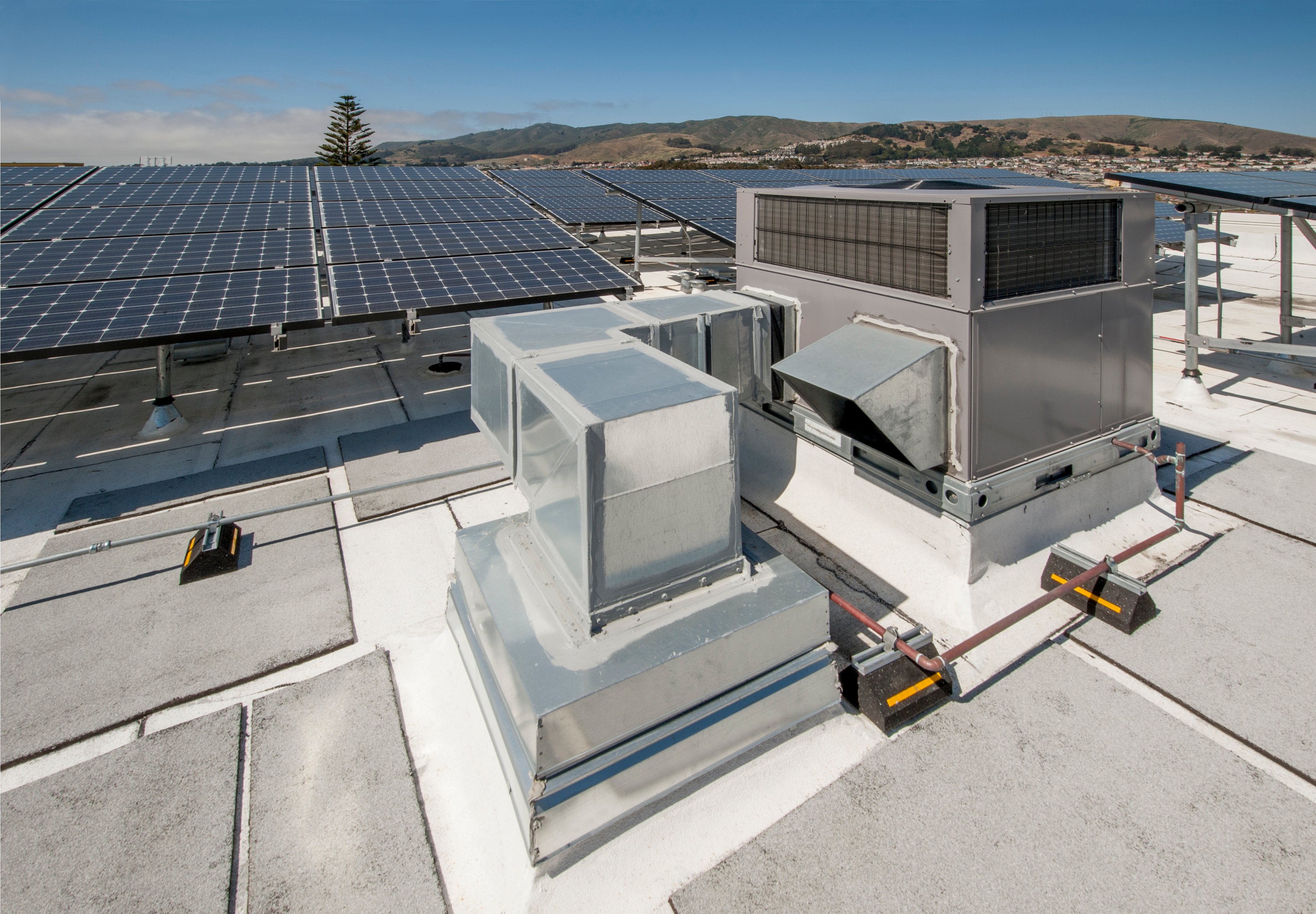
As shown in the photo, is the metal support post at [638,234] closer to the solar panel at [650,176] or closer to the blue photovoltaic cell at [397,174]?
the solar panel at [650,176]

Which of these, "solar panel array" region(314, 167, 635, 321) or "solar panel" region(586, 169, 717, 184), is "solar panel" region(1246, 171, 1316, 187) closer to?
"solar panel array" region(314, 167, 635, 321)

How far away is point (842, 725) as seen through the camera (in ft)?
A: 13.0

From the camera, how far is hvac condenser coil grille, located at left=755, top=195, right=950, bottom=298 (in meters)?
4.53

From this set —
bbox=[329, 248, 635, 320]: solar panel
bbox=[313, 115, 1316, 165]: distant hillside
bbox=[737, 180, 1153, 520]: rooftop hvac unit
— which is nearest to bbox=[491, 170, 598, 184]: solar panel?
bbox=[329, 248, 635, 320]: solar panel

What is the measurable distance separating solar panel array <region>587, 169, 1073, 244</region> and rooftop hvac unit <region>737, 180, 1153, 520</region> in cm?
664

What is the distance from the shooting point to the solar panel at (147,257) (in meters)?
8.43

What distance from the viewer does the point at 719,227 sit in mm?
13000

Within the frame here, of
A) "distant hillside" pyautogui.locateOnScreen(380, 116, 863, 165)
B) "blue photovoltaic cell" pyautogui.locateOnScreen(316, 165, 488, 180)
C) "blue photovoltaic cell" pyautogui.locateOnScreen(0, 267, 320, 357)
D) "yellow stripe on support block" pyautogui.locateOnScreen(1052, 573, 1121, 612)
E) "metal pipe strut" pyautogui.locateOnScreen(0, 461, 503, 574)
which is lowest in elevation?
"yellow stripe on support block" pyautogui.locateOnScreen(1052, 573, 1121, 612)

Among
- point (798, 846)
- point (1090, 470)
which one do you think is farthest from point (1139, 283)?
point (798, 846)

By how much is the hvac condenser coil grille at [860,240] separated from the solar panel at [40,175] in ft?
52.0

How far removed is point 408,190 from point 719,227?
7328 mm

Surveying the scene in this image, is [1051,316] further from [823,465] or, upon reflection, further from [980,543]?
[823,465]

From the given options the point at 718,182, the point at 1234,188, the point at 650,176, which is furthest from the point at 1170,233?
the point at 650,176

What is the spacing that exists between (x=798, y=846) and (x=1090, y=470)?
3.94m
